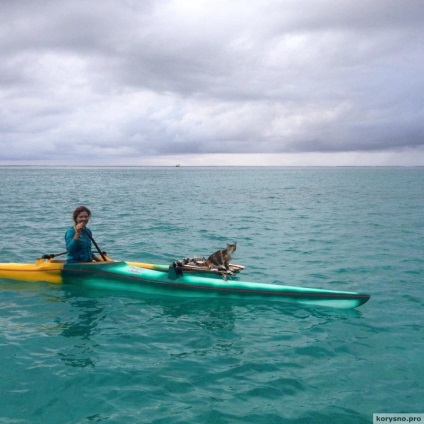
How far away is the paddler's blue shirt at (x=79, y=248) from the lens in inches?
458

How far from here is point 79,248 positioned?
12156 mm

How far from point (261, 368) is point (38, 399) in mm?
3847

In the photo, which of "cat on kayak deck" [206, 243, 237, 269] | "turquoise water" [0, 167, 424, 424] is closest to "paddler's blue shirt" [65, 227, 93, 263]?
"turquoise water" [0, 167, 424, 424]

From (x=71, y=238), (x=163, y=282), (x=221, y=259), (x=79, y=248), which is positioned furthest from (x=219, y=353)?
(x=79, y=248)

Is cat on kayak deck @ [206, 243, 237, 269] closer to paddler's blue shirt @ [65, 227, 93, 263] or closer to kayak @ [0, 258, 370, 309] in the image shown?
kayak @ [0, 258, 370, 309]

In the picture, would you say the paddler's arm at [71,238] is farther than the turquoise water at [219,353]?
Yes

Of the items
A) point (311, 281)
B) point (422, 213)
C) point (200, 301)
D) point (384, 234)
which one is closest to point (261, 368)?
point (200, 301)

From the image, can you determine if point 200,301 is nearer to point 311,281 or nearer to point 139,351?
point 139,351

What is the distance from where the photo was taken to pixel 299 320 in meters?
10.0

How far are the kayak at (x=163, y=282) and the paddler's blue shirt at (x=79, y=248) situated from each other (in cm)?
26

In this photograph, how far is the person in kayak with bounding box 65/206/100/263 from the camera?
11.1 m

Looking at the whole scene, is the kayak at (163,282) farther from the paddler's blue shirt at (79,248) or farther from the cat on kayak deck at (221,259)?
the cat on kayak deck at (221,259)

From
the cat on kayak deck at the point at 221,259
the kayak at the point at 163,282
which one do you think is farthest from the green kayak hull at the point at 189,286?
the cat on kayak deck at the point at 221,259

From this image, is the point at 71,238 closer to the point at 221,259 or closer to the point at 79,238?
the point at 79,238
